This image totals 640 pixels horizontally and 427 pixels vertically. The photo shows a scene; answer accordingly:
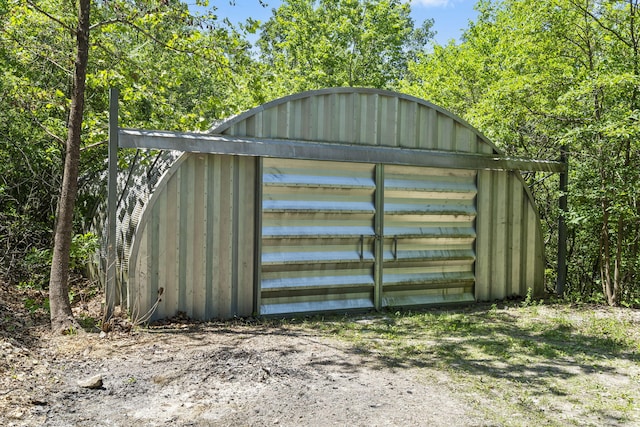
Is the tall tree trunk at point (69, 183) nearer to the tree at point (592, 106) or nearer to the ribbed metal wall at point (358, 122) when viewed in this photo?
the ribbed metal wall at point (358, 122)

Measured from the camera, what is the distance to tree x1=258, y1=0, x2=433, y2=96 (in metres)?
20.6

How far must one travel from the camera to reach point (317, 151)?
698 cm

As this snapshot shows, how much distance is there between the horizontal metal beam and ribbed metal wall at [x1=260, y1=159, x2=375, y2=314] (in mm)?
175

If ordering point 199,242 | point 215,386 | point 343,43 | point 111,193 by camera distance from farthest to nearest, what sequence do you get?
1. point 343,43
2. point 199,242
3. point 111,193
4. point 215,386

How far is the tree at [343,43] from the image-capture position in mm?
20641

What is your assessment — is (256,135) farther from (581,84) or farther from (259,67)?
(581,84)

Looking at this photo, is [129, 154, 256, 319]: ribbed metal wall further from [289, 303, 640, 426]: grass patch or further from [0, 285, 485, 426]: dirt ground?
[289, 303, 640, 426]: grass patch

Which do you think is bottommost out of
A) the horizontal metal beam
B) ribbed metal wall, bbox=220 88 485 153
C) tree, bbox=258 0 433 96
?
the horizontal metal beam

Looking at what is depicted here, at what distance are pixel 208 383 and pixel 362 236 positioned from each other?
3713 millimetres

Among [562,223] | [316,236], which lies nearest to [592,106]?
[562,223]

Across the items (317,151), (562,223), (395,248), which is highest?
(317,151)

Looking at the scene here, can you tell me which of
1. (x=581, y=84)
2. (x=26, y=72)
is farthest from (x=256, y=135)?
(x=26, y=72)

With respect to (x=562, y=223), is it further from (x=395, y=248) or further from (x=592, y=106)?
(x=395, y=248)

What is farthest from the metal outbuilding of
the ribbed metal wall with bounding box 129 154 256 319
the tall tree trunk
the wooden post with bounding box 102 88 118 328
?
the tall tree trunk
